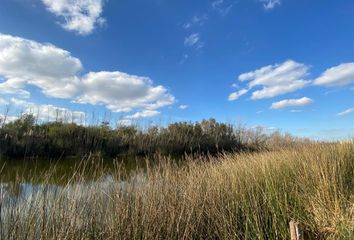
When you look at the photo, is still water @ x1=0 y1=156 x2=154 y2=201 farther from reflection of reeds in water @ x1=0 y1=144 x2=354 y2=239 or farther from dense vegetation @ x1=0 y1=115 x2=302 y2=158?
dense vegetation @ x1=0 y1=115 x2=302 y2=158

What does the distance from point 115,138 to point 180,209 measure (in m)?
15.2

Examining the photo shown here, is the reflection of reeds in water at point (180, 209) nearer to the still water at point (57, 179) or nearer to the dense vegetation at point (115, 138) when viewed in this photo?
the still water at point (57, 179)

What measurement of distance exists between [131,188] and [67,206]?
0.97 m

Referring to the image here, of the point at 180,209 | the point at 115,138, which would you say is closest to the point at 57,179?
the point at 180,209

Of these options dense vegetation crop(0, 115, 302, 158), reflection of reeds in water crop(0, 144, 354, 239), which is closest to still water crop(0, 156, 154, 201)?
reflection of reeds in water crop(0, 144, 354, 239)

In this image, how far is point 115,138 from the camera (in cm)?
1883

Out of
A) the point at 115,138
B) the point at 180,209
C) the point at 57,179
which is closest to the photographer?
the point at 180,209

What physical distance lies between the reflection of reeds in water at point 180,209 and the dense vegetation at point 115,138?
5.86 metres

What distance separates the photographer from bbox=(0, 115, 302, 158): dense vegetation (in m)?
14.4

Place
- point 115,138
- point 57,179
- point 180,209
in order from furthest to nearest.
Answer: point 115,138 → point 57,179 → point 180,209

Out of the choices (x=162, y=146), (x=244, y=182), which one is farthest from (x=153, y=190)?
(x=162, y=146)

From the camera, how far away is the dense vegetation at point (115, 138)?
1440cm

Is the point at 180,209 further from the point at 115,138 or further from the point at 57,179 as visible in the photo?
the point at 115,138

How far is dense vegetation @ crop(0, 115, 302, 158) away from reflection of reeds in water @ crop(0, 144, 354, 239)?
5.86m
